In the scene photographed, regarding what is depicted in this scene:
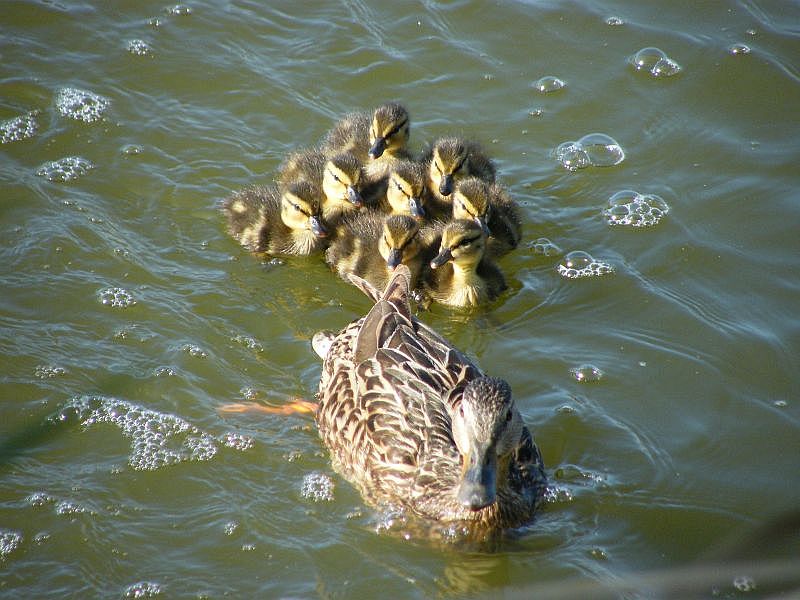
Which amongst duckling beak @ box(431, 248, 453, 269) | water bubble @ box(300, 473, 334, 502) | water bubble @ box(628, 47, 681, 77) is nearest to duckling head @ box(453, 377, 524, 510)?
water bubble @ box(300, 473, 334, 502)

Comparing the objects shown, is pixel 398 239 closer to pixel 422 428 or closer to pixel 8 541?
pixel 422 428

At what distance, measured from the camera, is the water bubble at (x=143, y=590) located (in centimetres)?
304

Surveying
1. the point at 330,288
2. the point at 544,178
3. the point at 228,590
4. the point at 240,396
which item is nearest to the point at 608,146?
the point at 544,178

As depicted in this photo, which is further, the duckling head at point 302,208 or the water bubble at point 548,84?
the water bubble at point 548,84

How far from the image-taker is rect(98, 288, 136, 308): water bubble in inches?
168

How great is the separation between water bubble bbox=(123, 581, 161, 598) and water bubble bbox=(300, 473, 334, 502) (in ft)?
2.01

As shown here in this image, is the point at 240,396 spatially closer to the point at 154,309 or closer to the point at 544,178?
the point at 154,309

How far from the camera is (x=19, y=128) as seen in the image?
5.19 metres

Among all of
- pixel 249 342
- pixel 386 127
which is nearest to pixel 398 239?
pixel 386 127

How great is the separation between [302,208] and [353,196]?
0.29 meters

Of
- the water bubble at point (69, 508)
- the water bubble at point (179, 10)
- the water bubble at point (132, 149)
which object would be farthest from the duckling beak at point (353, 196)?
the water bubble at point (179, 10)

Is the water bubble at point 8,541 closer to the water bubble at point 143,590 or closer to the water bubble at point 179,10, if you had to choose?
the water bubble at point 143,590

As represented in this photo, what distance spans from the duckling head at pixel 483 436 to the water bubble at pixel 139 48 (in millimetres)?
3634

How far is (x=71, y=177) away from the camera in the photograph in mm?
4934
